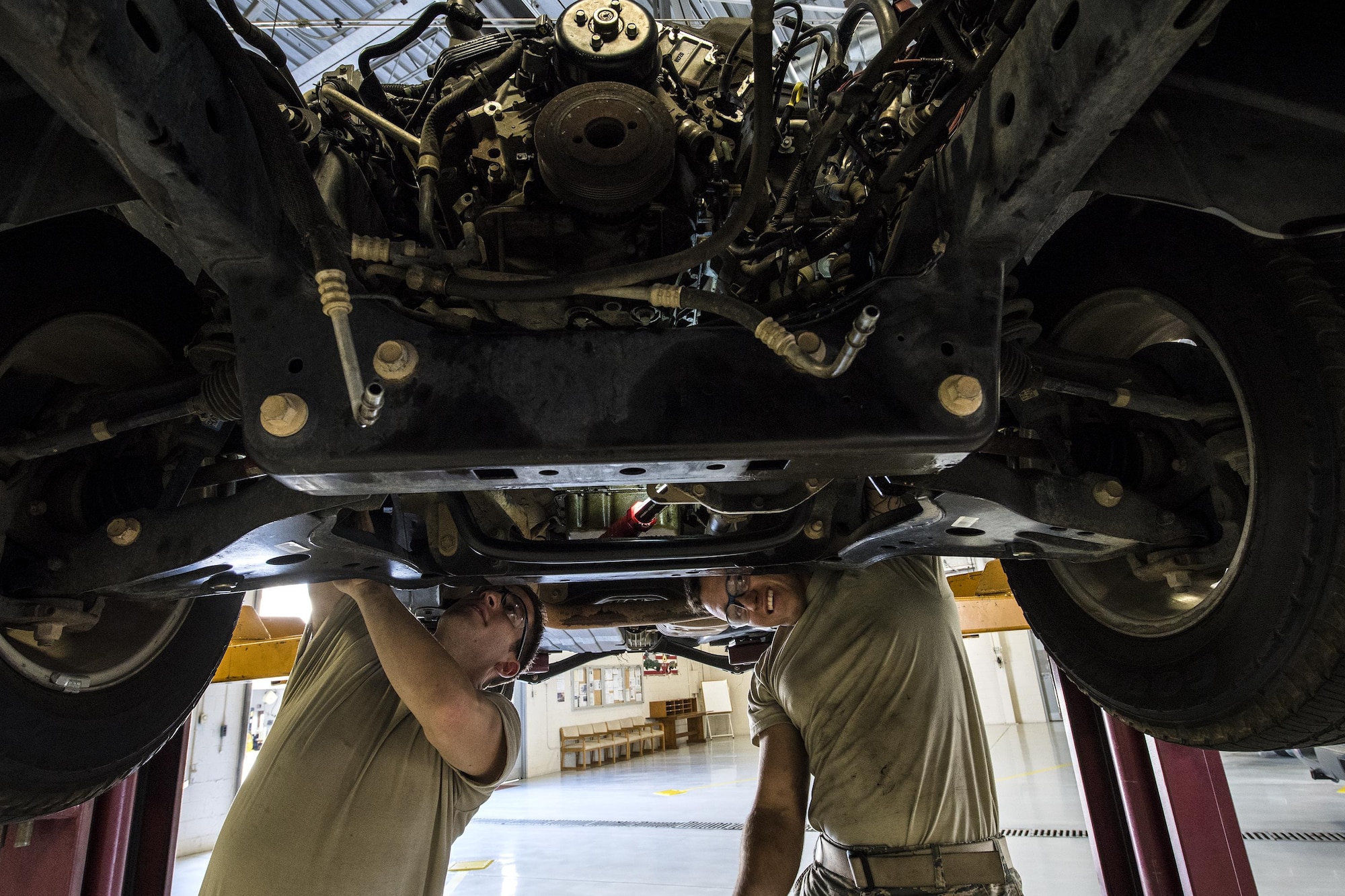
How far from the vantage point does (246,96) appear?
0.95 m

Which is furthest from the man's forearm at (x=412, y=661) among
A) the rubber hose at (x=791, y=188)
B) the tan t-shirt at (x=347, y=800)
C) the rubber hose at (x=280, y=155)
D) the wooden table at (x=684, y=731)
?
the wooden table at (x=684, y=731)

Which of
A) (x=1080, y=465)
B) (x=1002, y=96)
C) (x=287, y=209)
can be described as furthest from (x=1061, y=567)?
(x=287, y=209)

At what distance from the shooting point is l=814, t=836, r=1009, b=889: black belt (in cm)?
197

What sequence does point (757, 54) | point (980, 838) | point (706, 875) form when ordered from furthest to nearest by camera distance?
point (706, 875) < point (980, 838) < point (757, 54)

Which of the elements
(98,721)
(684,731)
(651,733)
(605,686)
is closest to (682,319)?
(98,721)

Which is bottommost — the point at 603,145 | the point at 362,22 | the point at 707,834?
the point at 707,834

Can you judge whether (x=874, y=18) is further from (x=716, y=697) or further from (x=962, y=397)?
(x=716, y=697)

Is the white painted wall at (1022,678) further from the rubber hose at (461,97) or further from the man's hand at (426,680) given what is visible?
the rubber hose at (461,97)

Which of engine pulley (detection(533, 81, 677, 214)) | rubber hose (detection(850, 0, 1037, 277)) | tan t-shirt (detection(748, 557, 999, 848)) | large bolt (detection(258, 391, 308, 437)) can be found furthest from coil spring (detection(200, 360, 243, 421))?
tan t-shirt (detection(748, 557, 999, 848))

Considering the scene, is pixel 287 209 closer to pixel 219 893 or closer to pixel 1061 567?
pixel 219 893

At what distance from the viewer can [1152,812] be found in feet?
9.32

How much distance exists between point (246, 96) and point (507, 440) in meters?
0.50

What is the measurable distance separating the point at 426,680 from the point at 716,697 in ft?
50.9

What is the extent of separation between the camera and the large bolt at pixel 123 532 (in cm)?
138
